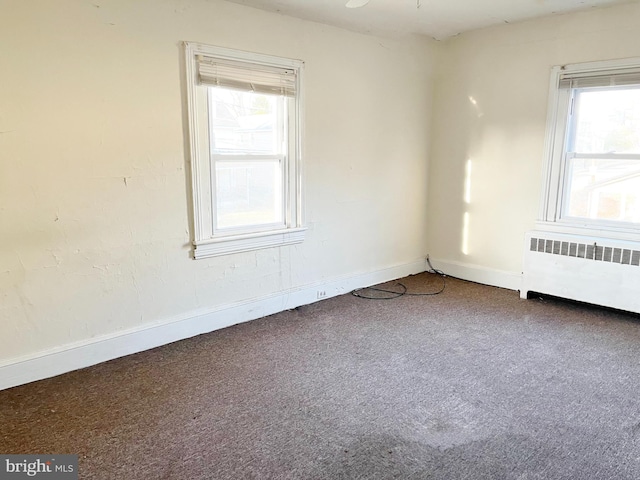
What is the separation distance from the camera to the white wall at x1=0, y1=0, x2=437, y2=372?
A: 2607 mm

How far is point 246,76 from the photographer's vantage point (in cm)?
345

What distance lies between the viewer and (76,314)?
2.91 metres

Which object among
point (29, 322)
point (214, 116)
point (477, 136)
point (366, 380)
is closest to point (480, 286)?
point (477, 136)

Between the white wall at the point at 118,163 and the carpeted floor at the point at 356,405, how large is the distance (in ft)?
1.27

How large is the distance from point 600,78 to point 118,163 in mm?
3913

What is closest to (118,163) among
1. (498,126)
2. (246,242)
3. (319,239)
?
(246,242)

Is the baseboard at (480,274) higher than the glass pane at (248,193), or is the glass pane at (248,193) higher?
the glass pane at (248,193)

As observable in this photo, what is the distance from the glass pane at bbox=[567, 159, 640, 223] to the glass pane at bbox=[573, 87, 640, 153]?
0.43ft

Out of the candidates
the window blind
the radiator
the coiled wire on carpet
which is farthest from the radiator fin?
the window blind

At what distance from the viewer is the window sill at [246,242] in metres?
3.42

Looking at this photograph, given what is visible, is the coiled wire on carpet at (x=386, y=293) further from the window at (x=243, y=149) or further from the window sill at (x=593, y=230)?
the window sill at (x=593, y=230)

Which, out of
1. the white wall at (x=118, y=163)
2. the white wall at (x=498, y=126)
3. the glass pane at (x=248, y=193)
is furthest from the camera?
the white wall at (x=498, y=126)

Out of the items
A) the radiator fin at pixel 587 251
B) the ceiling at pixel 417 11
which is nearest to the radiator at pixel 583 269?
the radiator fin at pixel 587 251

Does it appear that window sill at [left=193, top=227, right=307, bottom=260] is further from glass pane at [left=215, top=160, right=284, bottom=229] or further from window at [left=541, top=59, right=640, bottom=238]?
window at [left=541, top=59, right=640, bottom=238]
